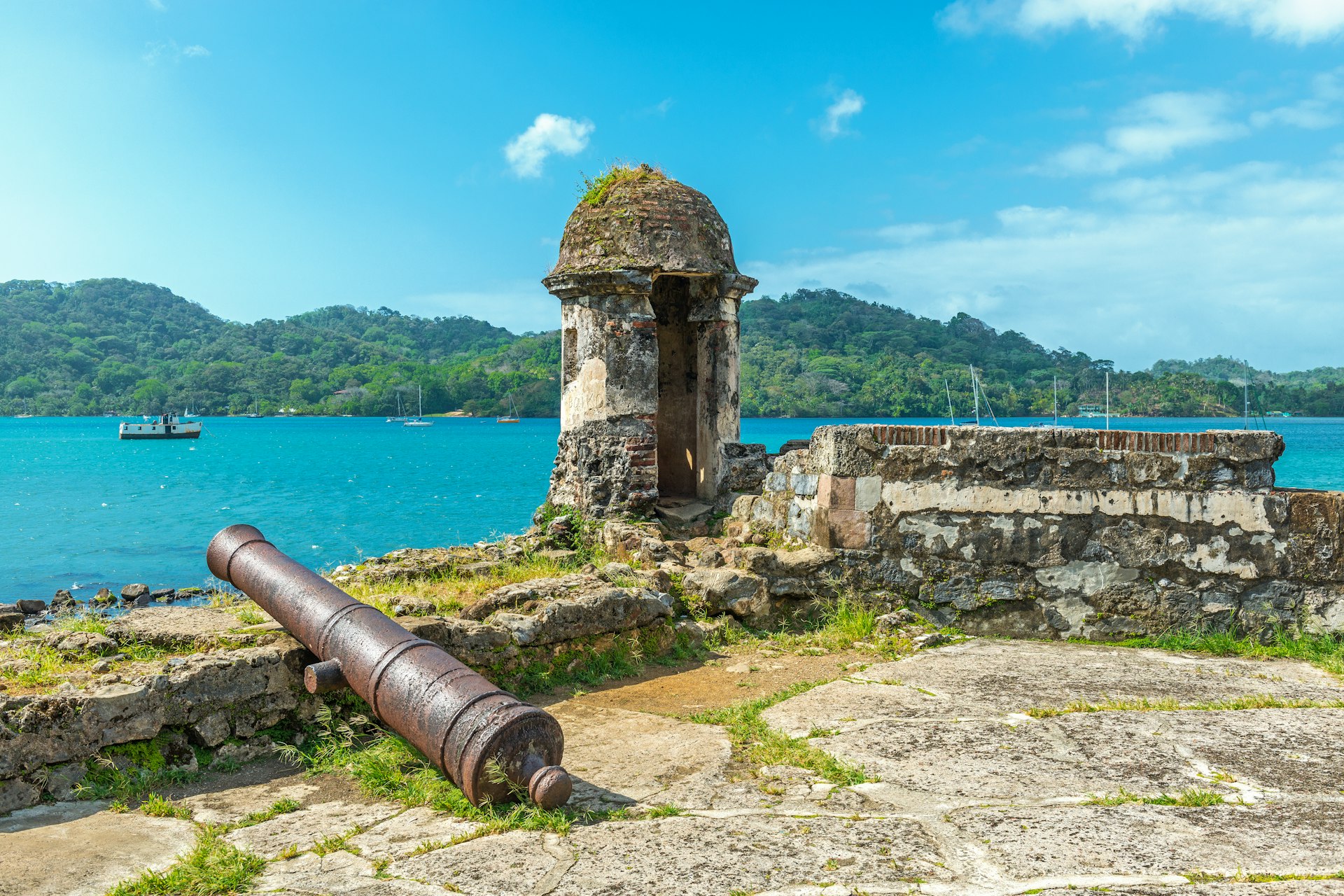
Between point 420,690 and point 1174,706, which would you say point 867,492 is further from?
point 420,690

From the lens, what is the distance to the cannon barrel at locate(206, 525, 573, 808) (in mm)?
3541

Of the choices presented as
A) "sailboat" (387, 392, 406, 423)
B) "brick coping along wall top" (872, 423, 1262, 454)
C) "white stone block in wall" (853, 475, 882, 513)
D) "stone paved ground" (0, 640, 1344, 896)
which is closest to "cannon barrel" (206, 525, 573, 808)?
"stone paved ground" (0, 640, 1344, 896)

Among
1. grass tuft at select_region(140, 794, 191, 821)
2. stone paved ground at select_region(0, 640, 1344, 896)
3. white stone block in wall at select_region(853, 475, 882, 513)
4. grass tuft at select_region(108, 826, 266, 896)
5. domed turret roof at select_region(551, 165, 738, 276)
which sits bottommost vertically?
grass tuft at select_region(140, 794, 191, 821)

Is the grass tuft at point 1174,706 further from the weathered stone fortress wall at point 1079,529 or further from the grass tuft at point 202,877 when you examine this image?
the grass tuft at point 202,877

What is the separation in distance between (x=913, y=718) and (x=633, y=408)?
18.5 feet

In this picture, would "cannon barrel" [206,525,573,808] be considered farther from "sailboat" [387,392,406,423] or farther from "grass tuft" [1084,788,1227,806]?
"sailboat" [387,392,406,423]

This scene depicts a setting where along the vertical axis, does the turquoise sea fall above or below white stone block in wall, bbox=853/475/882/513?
below

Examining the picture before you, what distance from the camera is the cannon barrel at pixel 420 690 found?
354cm

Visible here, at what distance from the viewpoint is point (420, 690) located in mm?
3877

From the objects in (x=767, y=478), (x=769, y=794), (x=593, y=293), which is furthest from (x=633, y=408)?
(x=769, y=794)

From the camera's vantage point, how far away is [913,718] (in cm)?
445

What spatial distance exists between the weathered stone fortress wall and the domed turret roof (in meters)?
3.73

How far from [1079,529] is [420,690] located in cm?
430

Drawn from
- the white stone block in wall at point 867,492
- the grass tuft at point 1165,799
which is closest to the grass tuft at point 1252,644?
the white stone block in wall at point 867,492
